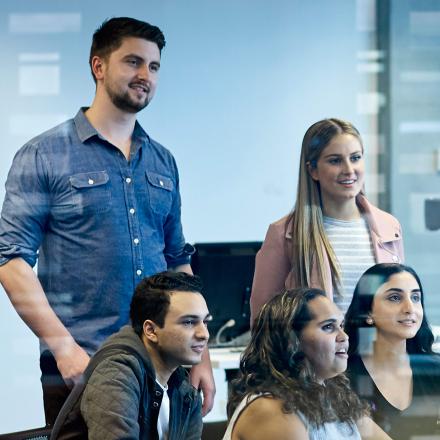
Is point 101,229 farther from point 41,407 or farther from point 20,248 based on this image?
point 41,407

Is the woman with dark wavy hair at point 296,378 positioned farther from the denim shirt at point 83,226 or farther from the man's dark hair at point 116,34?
the man's dark hair at point 116,34

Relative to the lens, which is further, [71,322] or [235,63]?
[235,63]

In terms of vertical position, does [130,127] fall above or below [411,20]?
below

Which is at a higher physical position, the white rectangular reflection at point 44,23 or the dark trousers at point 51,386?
the white rectangular reflection at point 44,23

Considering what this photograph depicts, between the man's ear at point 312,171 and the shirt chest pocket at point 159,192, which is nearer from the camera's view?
the shirt chest pocket at point 159,192

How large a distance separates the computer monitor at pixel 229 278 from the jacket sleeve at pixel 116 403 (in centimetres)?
53

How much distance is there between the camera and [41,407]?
8.27ft

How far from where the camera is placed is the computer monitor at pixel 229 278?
9.12ft

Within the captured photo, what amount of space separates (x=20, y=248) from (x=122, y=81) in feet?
1.67

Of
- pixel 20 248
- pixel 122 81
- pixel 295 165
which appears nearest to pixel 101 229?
pixel 20 248

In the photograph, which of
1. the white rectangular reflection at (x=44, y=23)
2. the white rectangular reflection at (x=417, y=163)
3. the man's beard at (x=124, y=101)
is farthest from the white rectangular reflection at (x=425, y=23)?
the white rectangular reflection at (x=44, y=23)

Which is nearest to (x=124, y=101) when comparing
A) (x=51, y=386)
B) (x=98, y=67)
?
(x=98, y=67)

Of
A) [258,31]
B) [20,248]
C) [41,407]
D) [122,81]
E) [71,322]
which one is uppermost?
[258,31]

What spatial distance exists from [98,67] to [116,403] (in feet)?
2.92
